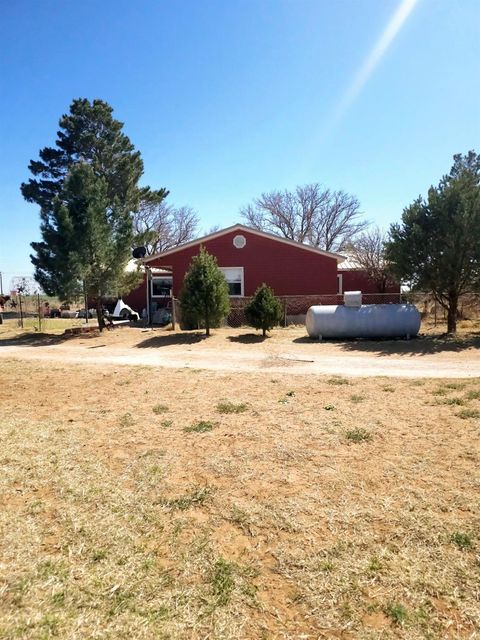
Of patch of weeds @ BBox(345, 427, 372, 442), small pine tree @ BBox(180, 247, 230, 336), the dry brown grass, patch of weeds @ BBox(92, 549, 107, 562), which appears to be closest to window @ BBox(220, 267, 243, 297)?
small pine tree @ BBox(180, 247, 230, 336)

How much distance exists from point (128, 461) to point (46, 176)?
32312 millimetres

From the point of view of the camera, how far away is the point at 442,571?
7.35 ft

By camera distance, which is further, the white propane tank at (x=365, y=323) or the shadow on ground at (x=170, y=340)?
the white propane tank at (x=365, y=323)

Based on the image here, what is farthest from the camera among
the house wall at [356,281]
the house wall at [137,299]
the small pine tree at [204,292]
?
the house wall at [137,299]

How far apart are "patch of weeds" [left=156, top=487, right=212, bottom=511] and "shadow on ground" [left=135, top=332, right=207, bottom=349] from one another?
9.44m

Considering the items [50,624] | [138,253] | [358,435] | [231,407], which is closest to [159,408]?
[231,407]

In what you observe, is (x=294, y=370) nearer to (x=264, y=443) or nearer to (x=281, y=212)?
(x=264, y=443)

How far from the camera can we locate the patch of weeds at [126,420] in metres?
4.92

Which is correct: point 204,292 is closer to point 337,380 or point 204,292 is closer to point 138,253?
point 138,253

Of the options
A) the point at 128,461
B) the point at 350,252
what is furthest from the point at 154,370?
the point at 350,252

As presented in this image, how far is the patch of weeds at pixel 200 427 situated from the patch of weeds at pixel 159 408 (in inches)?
29.4

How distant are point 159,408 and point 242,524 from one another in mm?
3061

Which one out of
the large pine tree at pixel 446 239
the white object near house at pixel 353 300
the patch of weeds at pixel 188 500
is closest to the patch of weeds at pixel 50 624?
the patch of weeds at pixel 188 500

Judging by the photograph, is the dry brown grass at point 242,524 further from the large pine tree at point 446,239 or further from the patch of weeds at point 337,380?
the large pine tree at point 446,239
